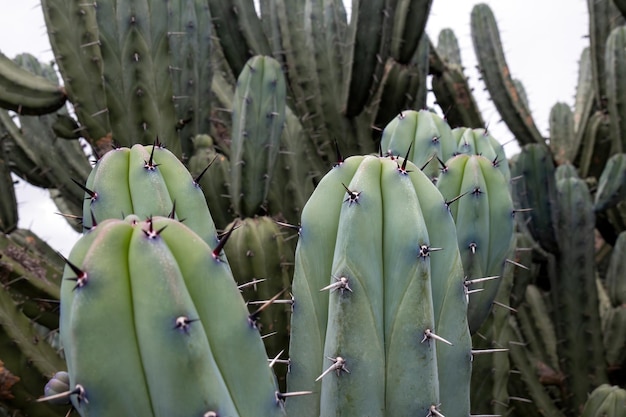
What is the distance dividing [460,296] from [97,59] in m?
2.47

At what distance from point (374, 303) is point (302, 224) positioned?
0.27m

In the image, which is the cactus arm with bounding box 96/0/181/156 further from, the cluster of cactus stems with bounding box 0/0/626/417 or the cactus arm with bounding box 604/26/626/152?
the cactus arm with bounding box 604/26/626/152

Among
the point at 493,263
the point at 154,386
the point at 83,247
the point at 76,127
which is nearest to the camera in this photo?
the point at 154,386

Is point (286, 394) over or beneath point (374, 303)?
beneath

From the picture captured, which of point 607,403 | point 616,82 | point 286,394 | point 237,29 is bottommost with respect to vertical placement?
point 607,403

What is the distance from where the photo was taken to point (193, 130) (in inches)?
150

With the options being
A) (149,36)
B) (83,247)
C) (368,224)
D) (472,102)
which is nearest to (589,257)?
(472,102)

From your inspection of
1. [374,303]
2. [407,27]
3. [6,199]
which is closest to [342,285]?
[374,303]

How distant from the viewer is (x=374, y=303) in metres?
1.59

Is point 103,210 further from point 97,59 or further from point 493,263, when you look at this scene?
point 97,59

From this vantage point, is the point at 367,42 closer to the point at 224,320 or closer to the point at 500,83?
the point at 500,83

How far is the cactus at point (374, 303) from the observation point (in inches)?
62.1

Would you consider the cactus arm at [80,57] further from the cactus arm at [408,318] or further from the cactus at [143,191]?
the cactus arm at [408,318]

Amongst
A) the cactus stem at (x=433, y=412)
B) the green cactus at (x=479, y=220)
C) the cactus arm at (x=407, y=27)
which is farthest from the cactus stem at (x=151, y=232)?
the cactus arm at (x=407, y=27)
